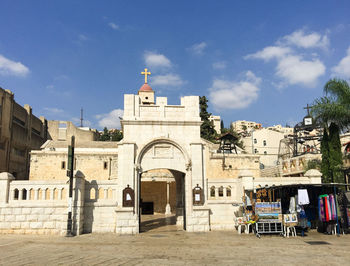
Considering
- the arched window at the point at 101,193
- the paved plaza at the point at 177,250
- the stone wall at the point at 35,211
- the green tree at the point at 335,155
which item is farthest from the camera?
the green tree at the point at 335,155

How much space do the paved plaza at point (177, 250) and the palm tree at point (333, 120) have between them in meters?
5.44

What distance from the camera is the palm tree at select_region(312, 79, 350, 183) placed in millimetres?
18031

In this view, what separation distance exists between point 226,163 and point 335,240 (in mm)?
18482

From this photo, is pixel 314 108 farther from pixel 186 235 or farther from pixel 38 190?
pixel 38 190

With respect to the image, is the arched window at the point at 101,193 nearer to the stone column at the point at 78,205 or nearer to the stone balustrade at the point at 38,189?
the stone column at the point at 78,205

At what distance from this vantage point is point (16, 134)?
36.2 metres

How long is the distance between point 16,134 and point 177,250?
108ft

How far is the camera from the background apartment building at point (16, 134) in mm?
33312

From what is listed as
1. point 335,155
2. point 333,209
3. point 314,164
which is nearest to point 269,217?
point 333,209

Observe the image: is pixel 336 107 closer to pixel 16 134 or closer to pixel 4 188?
pixel 4 188

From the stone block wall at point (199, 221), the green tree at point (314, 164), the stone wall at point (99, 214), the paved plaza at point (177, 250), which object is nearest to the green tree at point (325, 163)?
the paved plaza at point (177, 250)

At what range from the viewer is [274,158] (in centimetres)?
6041

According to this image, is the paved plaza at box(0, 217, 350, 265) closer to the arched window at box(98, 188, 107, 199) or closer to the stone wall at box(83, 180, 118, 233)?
the stone wall at box(83, 180, 118, 233)

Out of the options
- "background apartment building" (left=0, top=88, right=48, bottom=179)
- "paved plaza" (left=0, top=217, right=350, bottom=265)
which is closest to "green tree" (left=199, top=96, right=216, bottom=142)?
"background apartment building" (left=0, top=88, right=48, bottom=179)
